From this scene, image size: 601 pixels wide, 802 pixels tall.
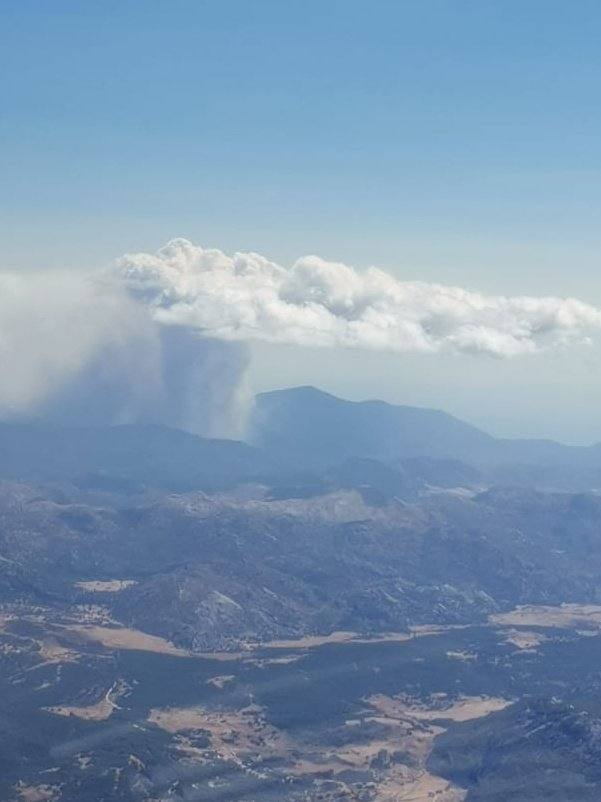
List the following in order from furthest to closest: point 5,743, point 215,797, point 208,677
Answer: point 208,677
point 5,743
point 215,797

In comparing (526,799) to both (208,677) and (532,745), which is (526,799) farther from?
(208,677)

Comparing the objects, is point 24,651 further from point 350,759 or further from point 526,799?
point 526,799

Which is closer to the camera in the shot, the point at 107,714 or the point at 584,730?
the point at 584,730

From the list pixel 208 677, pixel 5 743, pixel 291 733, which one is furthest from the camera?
pixel 208 677

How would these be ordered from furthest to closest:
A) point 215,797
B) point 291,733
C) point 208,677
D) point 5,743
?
point 208,677 < point 291,733 < point 5,743 < point 215,797

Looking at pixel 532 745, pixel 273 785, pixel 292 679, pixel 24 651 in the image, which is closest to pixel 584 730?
pixel 532 745

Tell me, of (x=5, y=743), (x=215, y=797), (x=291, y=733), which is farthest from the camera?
(x=291, y=733)

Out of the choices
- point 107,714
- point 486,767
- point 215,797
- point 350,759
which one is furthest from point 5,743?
point 486,767

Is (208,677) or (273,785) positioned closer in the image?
(273,785)

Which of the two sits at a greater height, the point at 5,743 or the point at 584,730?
the point at 584,730
